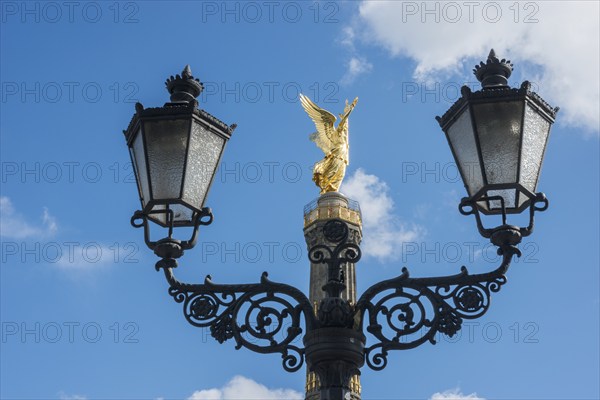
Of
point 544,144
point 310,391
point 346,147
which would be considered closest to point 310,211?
point 346,147

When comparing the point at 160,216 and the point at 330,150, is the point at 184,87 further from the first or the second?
the point at 330,150

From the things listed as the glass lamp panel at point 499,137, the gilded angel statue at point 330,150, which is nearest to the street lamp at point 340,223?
the glass lamp panel at point 499,137

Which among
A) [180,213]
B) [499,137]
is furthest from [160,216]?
[499,137]

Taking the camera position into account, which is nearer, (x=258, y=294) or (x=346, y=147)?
(x=258, y=294)

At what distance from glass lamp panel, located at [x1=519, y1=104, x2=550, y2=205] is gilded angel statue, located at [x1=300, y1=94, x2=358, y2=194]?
34.9m

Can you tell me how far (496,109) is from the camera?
525 cm

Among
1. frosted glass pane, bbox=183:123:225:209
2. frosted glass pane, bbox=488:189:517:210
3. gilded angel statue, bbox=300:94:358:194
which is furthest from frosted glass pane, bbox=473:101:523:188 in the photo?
gilded angel statue, bbox=300:94:358:194

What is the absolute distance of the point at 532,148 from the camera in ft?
17.4

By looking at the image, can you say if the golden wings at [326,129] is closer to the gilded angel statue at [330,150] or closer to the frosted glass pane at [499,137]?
the gilded angel statue at [330,150]

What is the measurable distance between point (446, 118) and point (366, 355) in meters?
1.35

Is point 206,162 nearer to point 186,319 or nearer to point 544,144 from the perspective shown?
point 186,319

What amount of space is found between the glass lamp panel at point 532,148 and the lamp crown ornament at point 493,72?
0.27 meters

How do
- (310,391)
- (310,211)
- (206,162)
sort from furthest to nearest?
(310,211) < (310,391) < (206,162)

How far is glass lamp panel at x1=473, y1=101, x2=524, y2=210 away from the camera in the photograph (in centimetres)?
518
